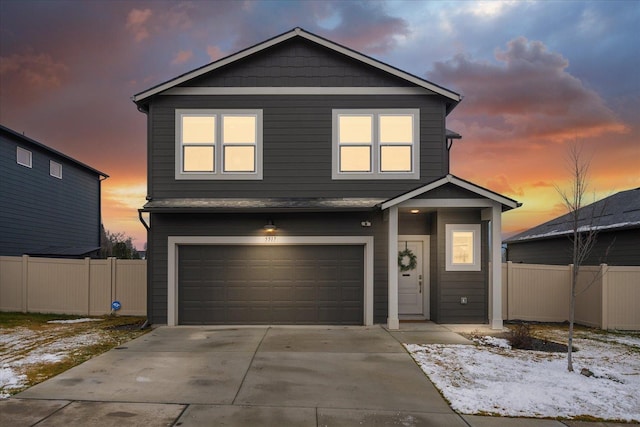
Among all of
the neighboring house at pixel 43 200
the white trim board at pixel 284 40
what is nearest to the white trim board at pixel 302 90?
the white trim board at pixel 284 40

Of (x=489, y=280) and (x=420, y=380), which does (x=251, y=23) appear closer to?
(x=489, y=280)

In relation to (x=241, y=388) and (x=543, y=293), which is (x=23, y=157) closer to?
(x=241, y=388)

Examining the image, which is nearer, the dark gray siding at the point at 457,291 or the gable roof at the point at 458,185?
the gable roof at the point at 458,185

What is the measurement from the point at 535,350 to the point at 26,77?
66.3 feet

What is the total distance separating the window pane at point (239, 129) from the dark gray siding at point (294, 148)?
1.04 feet

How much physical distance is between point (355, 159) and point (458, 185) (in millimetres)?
2721

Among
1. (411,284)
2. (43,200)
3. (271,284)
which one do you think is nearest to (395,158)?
(411,284)

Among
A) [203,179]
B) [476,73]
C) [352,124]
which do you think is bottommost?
[203,179]

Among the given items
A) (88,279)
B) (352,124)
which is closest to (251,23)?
(352,124)

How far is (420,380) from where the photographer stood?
252 inches

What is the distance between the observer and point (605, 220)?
14516mm

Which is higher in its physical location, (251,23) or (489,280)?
(251,23)

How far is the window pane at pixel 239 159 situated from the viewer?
36.6ft

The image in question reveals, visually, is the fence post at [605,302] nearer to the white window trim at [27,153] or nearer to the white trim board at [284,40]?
the white trim board at [284,40]
